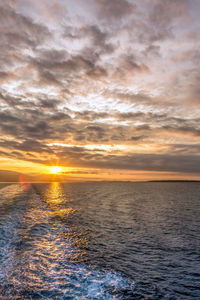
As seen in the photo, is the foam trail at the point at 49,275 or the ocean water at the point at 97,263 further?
the ocean water at the point at 97,263

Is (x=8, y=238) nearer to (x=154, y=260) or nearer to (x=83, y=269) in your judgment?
(x=83, y=269)

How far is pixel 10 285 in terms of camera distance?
10625 mm

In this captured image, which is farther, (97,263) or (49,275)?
(97,263)

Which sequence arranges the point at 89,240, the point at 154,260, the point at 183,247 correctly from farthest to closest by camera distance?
the point at 89,240
the point at 183,247
the point at 154,260

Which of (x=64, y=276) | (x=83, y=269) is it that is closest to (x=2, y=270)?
(x=64, y=276)

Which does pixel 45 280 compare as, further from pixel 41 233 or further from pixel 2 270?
pixel 41 233

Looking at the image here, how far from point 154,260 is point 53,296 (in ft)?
28.9

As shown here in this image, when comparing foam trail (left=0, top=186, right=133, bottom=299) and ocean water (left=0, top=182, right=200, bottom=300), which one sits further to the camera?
ocean water (left=0, top=182, right=200, bottom=300)

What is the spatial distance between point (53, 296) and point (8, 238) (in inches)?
461

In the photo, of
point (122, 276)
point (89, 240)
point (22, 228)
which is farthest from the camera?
point (22, 228)

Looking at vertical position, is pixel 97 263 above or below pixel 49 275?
below

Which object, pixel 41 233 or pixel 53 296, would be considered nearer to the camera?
pixel 53 296

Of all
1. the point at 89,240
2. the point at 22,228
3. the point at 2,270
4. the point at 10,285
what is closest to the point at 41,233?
the point at 22,228

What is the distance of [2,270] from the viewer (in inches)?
488
